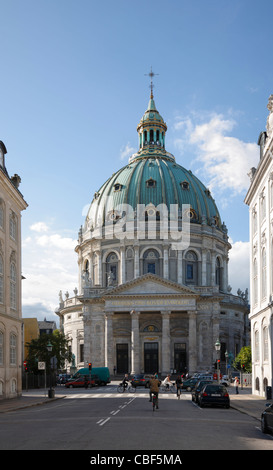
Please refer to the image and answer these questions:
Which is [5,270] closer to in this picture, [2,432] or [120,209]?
[2,432]

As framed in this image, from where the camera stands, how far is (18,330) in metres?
50.2

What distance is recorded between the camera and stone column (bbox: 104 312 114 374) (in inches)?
3526

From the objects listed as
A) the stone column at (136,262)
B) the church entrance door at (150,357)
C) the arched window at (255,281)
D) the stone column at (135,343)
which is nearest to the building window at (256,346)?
the arched window at (255,281)

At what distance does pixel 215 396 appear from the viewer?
1384 inches

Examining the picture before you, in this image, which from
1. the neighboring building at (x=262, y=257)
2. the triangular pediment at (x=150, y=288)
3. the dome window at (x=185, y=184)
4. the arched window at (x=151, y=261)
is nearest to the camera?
the neighboring building at (x=262, y=257)

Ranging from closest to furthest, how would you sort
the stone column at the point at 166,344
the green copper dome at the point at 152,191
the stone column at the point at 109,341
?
the stone column at the point at 166,344
the stone column at the point at 109,341
the green copper dome at the point at 152,191

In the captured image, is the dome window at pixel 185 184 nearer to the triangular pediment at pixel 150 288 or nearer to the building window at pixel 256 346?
the triangular pediment at pixel 150 288

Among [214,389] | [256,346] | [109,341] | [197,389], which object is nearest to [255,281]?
[256,346]

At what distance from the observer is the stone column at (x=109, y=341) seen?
89.6 metres

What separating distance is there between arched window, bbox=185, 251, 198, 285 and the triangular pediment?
42.8 ft

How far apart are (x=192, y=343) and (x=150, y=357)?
815 cm

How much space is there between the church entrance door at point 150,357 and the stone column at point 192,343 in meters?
6.66

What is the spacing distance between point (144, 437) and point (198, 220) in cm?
8924
